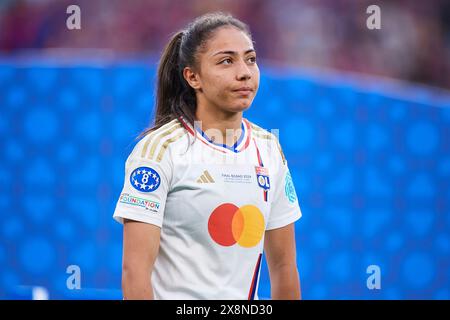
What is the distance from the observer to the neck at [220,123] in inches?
92.5

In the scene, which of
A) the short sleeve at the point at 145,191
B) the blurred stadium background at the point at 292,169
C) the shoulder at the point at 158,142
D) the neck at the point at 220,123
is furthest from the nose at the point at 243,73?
the blurred stadium background at the point at 292,169

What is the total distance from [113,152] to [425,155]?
2089 mm

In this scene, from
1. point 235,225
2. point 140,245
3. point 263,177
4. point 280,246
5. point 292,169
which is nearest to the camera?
point 140,245

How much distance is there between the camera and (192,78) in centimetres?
241

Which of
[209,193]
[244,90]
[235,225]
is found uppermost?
[244,90]

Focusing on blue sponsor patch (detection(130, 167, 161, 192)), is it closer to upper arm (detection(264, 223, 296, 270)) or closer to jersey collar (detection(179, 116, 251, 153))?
jersey collar (detection(179, 116, 251, 153))

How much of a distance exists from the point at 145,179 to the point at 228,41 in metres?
0.52

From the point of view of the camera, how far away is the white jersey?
2160 mm

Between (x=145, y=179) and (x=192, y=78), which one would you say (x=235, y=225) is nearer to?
(x=145, y=179)

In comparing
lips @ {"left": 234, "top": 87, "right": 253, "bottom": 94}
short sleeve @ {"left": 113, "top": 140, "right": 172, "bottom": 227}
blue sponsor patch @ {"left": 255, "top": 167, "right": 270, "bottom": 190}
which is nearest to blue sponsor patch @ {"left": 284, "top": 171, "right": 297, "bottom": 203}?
blue sponsor patch @ {"left": 255, "top": 167, "right": 270, "bottom": 190}

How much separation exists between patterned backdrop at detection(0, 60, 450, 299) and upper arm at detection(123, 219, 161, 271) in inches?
105

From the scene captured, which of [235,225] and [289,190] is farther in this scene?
[289,190]

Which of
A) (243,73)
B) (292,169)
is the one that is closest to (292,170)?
(292,169)
